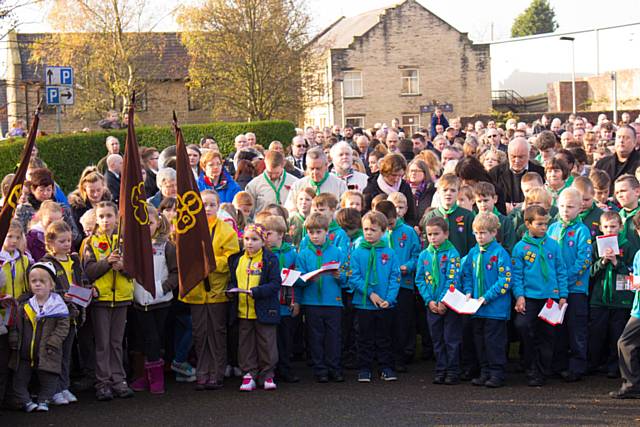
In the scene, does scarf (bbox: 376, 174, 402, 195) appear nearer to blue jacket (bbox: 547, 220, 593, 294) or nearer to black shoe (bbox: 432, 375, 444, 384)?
blue jacket (bbox: 547, 220, 593, 294)

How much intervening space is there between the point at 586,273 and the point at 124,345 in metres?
4.40

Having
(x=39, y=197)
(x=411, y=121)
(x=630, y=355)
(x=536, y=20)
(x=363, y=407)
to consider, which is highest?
(x=536, y=20)

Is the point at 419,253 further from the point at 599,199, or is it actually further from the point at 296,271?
the point at 599,199

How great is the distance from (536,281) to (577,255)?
0.46m

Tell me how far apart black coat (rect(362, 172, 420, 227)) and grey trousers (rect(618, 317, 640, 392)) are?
291 centimetres

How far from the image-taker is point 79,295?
8062 mm

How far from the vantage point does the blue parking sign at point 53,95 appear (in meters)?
18.5

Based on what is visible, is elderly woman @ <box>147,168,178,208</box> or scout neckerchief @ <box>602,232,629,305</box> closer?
scout neckerchief @ <box>602,232,629,305</box>

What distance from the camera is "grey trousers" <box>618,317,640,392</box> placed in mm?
7852

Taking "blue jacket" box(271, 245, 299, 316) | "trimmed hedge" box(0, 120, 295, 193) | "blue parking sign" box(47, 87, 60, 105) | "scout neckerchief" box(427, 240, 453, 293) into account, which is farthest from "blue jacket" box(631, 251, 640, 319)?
"trimmed hedge" box(0, 120, 295, 193)

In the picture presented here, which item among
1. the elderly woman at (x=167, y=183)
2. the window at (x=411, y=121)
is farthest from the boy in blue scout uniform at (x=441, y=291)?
the window at (x=411, y=121)

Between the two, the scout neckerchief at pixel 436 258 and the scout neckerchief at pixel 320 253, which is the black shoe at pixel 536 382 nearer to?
the scout neckerchief at pixel 436 258

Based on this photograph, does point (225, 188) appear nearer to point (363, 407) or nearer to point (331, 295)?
A: point (331, 295)

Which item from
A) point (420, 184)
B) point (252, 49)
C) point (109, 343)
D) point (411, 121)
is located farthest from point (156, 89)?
point (109, 343)
